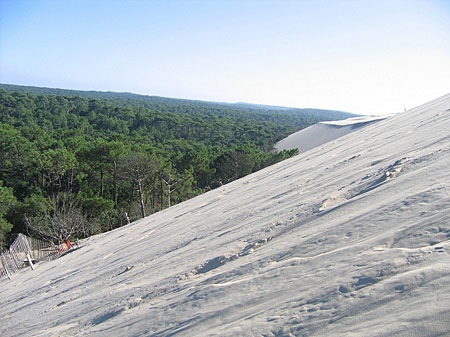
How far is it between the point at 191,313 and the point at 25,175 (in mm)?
25900

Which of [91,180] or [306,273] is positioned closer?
[306,273]

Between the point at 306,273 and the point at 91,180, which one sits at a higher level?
the point at 306,273

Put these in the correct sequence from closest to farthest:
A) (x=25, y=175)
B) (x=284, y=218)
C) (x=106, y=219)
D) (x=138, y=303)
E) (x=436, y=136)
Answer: (x=138, y=303), (x=284, y=218), (x=436, y=136), (x=106, y=219), (x=25, y=175)

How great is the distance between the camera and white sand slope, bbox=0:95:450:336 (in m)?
1.22

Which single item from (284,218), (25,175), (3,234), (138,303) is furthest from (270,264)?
(25,175)

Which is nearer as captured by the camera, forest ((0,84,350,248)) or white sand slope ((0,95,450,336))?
white sand slope ((0,95,450,336))

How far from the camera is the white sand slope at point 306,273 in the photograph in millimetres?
1222

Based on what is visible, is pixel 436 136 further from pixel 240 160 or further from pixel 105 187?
pixel 105 187

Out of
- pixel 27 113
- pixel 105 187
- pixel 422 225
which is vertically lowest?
pixel 105 187

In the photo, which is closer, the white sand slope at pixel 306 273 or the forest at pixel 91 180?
the white sand slope at pixel 306 273

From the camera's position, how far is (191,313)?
171 centimetres

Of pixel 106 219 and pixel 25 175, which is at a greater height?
pixel 25 175

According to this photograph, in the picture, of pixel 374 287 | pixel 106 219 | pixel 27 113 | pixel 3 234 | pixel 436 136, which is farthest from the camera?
pixel 27 113

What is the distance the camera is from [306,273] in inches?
62.3
